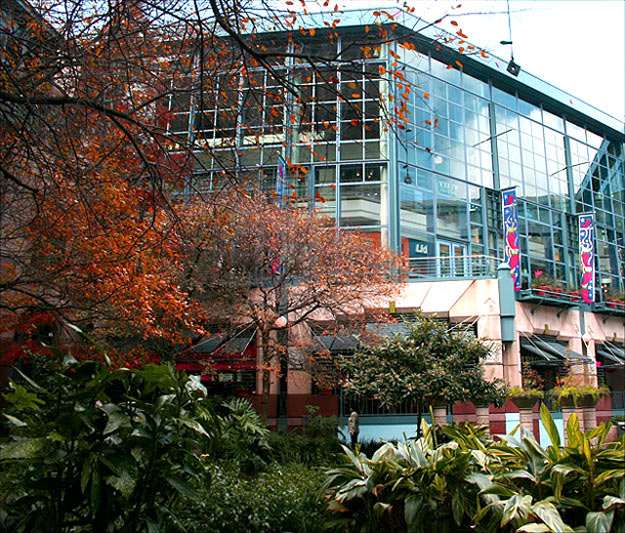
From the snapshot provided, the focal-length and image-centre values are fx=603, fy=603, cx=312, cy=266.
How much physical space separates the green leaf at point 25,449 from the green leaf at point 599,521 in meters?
4.10

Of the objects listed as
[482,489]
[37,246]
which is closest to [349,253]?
[37,246]

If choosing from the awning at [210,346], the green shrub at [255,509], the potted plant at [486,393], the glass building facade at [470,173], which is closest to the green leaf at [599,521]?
the green shrub at [255,509]

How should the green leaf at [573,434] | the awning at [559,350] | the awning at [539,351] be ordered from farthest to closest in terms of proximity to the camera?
the awning at [559,350]
the awning at [539,351]
the green leaf at [573,434]

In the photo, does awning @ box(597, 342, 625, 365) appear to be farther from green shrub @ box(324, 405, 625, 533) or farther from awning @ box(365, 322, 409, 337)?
green shrub @ box(324, 405, 625, 533)

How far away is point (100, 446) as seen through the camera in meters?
4.44

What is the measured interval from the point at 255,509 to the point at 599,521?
A: 3.24 meters

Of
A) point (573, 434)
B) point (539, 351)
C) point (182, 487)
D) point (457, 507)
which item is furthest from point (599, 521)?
point (539, 351)

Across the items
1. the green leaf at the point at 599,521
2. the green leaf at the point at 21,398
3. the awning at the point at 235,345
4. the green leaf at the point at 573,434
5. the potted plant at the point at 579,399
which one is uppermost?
the awning at the point at 235,345

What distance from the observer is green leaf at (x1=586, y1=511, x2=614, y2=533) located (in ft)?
14.9

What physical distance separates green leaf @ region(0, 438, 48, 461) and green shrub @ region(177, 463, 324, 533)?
1.72 m

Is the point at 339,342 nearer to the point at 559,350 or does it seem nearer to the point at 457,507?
the point at 559,350

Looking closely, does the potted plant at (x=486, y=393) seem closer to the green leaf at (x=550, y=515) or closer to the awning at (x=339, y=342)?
the awning at (x=339, y=342)

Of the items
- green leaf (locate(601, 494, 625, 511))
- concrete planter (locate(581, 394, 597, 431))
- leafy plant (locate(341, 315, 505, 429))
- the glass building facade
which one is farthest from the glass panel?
green leaf (locate(601, 494, 625, 511))

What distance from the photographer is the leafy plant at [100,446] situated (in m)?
4.30
